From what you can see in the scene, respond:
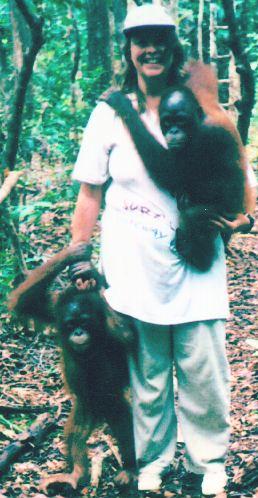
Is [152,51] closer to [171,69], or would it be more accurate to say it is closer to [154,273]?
[171,69]

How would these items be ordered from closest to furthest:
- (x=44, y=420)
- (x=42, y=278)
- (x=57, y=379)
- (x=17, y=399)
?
1. (x=42, y=278)
2. (x=44, y=420)
3. (x=17, y=399)
4. (x=57, y=379)

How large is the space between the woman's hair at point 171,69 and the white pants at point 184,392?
106cm

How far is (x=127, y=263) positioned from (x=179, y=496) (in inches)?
48.7

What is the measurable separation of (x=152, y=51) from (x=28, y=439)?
2.31m

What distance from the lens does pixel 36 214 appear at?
4.88 meters

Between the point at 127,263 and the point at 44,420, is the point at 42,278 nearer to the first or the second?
the point at 127,263

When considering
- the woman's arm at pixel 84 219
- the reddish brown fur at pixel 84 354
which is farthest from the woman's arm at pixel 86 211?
the reddish brown fur at pixel 84 354

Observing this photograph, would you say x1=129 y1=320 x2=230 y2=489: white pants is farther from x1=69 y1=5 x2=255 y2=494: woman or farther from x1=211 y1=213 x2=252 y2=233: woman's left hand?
x1=211 y1=213 x2=252 y2=233: woman's left hand

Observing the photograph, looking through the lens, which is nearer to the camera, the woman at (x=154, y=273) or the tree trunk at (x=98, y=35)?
the woman at (x=154, y=273)

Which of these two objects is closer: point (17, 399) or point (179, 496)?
point (179, 496)

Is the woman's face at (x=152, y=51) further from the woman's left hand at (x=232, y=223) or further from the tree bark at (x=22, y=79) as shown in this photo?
the tree bark at (x=22, y=79)

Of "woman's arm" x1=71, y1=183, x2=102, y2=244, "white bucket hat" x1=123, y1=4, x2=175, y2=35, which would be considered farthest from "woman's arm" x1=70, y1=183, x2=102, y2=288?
"white bucket hat" x1=123, y1=4, x2=175, y2=35

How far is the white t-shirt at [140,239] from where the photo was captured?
282 centimetres

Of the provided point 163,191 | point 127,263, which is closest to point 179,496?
point 127,263
